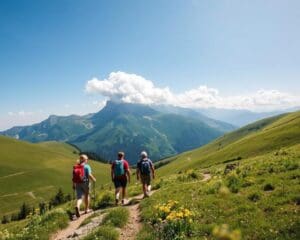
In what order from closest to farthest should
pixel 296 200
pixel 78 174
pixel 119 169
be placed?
1. pixel 296 200
2. pixel 78 174
3. pixel 119 169

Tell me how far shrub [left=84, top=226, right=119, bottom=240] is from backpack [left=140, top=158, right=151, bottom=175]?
33.2ft

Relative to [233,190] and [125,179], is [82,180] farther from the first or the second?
[233,190]

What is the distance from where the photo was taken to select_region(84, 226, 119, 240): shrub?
13.1 metres

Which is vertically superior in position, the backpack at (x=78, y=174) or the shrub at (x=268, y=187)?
the backpack at (x=78, y=174)

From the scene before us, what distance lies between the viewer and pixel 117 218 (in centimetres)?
1559

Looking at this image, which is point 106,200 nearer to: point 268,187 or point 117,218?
point 117,218

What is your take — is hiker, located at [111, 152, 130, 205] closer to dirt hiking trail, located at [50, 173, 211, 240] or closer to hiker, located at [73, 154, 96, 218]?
hiker, located at [73, 154, 96, 218]

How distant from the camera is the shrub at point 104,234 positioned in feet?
42.9

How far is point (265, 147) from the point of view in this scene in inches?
3076

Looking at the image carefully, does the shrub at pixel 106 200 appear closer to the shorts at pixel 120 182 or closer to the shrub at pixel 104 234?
the shorts at pixel 120 182

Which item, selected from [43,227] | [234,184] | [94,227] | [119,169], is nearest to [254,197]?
[234,184]

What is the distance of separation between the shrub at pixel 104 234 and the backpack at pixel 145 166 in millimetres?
10116

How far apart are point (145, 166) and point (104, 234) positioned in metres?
10.6

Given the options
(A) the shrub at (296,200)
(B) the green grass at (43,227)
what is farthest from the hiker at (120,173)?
(A) the shrub at (296,200)
